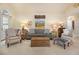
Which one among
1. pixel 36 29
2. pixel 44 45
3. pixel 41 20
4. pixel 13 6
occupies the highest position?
pixel 13 6

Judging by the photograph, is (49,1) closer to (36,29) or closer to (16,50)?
(36,29)

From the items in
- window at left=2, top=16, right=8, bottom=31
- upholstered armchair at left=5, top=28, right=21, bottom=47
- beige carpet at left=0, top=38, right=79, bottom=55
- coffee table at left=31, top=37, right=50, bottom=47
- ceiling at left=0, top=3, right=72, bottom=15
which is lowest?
beige carpet at left=0, top=38, right=79, bottom=55

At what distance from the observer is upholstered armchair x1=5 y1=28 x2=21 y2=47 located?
2.50 meters

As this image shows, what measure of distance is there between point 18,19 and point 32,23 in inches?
11.5

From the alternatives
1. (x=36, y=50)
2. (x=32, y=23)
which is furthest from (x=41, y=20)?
(x=36, y=50)

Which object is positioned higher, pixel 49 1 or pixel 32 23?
pixel 49 1

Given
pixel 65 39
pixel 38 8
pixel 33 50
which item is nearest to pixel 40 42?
pixel 33 50

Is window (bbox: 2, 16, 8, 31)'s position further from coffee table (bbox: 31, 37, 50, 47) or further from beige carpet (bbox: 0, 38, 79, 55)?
coffee table (bbox: 31, 37, 50, 47)

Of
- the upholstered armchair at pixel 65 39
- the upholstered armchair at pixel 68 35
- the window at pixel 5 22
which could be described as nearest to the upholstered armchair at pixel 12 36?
the window at pixel 5 22

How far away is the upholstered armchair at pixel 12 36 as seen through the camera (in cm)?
250

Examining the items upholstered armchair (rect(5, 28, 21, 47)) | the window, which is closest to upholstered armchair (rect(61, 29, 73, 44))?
upholstered armchair (rect(5, 28, 21, 47))

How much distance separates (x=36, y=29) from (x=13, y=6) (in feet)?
2.14

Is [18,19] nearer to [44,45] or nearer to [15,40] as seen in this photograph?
[15,40]

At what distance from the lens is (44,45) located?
2549 mm
